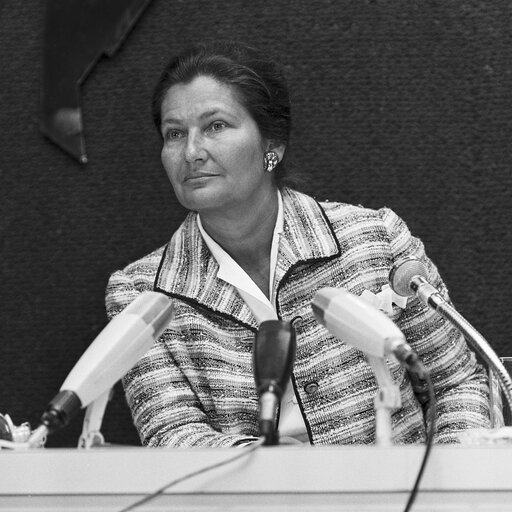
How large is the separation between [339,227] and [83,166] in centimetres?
59

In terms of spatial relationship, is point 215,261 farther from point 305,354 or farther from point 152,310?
point 152,310

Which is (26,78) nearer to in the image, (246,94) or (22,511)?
(246,94)

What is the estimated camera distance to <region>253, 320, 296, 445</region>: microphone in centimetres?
88

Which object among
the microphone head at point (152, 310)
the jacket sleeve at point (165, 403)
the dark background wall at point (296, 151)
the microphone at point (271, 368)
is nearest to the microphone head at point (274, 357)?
the microphone at point (271, 368)

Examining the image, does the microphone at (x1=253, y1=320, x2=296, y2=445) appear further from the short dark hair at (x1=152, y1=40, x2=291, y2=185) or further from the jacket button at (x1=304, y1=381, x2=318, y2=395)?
the short dark hair at (x1=152, y1=40, x2=291, y2=185)

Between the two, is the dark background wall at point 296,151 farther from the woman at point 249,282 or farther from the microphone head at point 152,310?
the microphone head at point 152,310

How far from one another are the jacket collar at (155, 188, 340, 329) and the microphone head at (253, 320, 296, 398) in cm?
60

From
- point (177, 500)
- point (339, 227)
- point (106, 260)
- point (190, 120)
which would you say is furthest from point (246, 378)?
point (177, 500)

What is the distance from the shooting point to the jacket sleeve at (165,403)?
144 cm

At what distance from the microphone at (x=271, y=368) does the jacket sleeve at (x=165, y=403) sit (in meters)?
0.46

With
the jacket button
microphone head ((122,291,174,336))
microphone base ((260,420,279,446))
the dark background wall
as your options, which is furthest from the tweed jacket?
microphone base ((260,420,279,446))

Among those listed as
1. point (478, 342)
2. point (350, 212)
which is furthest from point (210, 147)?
point (478, 342)

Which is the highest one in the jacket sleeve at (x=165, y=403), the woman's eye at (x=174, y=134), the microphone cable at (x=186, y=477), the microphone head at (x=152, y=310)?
the woman's eye at (x=174, y=134)

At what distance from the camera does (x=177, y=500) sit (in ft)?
2.90
